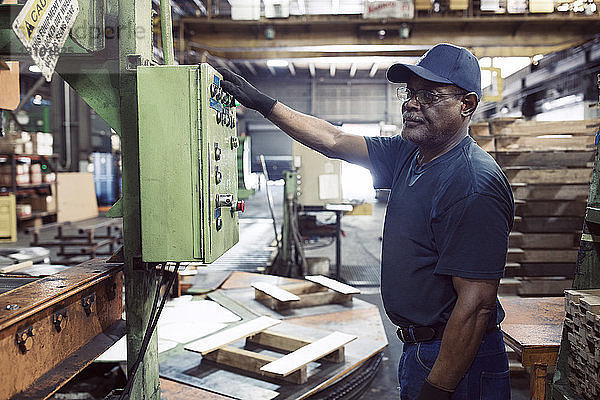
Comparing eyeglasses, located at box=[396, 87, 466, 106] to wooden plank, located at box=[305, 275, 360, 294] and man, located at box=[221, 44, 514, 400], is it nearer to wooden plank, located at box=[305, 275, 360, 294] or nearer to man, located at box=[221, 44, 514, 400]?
man, located at box=[221, 44, 514, 400]

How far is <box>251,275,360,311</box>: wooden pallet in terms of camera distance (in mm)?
4273

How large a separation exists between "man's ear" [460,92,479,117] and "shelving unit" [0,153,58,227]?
1034cm

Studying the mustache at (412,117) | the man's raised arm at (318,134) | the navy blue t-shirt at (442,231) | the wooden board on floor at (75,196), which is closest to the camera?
the navy blue t-shirt at (442,231)

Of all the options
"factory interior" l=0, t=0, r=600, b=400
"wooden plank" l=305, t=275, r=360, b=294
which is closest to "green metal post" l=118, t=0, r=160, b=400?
"factory interior" l=0, t=0, r=600, b=400

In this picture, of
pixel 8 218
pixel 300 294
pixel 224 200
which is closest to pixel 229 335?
pixel 300 294

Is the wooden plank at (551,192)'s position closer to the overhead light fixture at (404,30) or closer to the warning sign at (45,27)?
the overhead light fixture at (404,30)

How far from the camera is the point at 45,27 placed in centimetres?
149

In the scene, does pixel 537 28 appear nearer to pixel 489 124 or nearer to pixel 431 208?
pixel 489 124

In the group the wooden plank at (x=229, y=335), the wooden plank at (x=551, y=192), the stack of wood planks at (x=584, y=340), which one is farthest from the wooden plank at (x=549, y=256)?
the stack of wood planks at (x=584, y=340)

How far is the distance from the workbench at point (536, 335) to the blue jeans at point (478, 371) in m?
0.37

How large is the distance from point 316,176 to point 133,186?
4.84m

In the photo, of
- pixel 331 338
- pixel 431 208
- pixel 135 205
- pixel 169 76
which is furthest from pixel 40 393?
pixel 331 338

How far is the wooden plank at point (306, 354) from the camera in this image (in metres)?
2.87

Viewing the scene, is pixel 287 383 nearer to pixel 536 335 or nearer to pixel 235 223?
pixel 235 223
